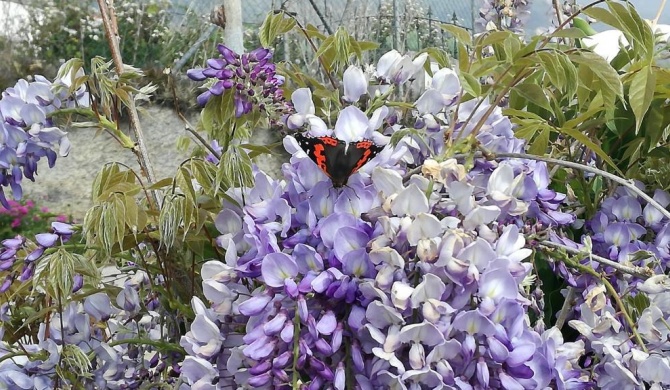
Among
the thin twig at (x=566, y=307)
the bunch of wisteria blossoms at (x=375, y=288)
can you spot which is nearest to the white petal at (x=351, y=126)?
the bunch of wisteria blossoms at (x=375, y=288)

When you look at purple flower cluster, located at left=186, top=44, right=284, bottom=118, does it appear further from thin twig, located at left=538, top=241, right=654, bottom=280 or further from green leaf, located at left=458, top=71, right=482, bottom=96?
thin twig, located at left=538, top=241, right=654, bottom=280

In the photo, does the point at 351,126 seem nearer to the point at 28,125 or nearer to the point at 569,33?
the point at 569,33

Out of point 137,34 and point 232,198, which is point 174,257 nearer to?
point 232,198

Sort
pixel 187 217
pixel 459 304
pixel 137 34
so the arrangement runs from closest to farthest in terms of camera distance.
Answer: pixel 459 304, pixel 187 217, pixel 137 34

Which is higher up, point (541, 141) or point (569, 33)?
point (569, 33)

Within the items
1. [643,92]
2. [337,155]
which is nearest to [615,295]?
[643,92]

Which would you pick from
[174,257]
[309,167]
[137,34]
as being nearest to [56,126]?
[174,257]

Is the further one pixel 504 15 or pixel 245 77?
pixel 504 15
